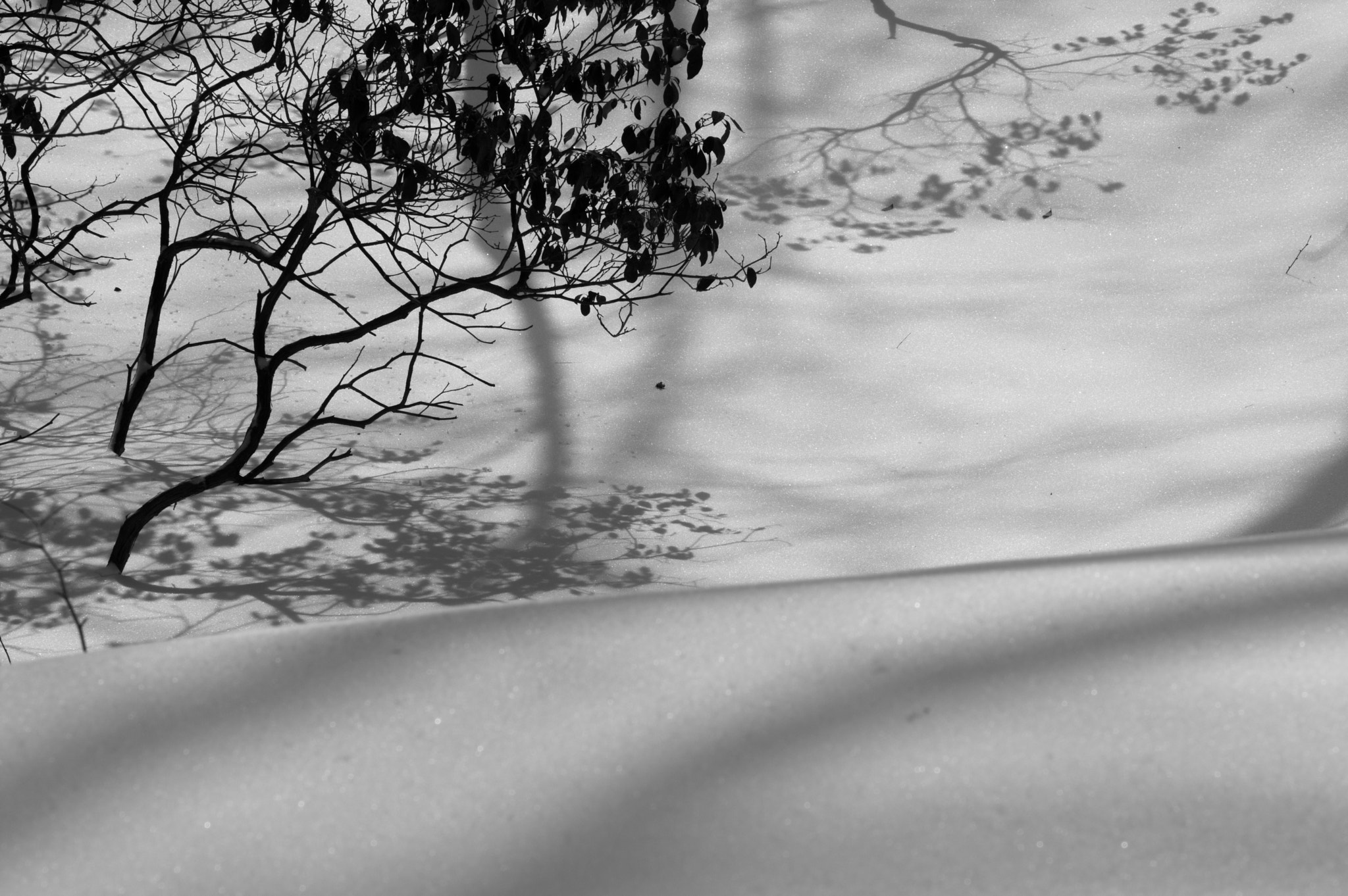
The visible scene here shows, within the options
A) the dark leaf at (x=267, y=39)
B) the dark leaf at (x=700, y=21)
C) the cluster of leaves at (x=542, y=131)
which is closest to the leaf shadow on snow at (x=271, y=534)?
the cluster of leaves at (x=542, y=131)

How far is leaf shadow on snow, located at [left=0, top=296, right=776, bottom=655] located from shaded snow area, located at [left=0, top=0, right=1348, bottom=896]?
0.06ft

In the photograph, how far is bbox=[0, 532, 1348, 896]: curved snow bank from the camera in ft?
2.65

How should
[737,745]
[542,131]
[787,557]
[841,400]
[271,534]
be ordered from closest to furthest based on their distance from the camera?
1. [737,745]
2. [542,131]
3. [271,534]
4. [787,557]
5. [841,400]

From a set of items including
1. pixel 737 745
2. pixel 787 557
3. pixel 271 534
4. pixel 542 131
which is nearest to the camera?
pixel 737 745

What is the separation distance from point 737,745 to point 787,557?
3.23 meters

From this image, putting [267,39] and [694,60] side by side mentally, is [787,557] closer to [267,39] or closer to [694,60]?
[694,60]

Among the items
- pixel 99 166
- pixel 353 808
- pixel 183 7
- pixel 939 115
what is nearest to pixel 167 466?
pixel 183 7

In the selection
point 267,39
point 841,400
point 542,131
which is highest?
point 267,39

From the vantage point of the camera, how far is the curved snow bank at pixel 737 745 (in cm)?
81

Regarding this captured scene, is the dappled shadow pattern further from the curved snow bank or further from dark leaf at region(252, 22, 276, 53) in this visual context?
the curved snow bank

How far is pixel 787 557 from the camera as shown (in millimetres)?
4117

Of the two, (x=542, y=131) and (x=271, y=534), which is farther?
(x=271, y=534)

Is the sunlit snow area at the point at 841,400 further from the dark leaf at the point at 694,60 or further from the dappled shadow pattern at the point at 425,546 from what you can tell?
the dark leaf at the point at 694,60

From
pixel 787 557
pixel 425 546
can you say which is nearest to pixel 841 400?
pixel 787 557
